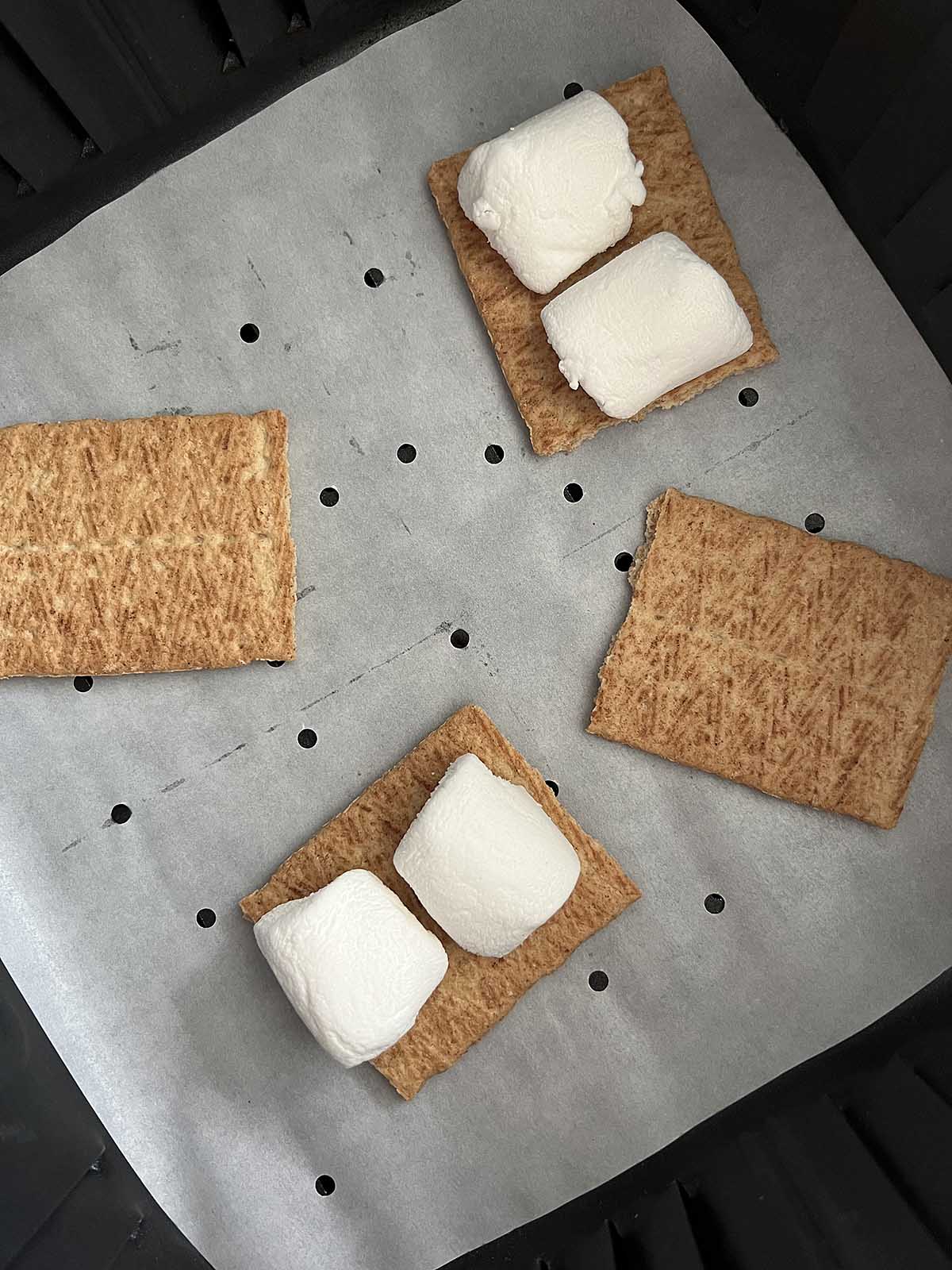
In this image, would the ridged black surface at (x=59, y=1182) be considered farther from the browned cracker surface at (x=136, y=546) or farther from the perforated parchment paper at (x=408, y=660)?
the browned cracker surface at (x=136, y=546)

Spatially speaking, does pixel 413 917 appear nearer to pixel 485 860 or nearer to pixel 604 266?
pixel 485 860

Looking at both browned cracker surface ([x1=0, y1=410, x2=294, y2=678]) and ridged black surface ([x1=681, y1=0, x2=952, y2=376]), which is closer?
ridged black surface ([x1=681, y1=0, x2=952, y2=376])

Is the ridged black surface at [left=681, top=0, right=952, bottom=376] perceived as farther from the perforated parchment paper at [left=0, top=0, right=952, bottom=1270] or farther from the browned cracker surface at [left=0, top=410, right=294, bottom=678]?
the browned cracker surface at [left=0, top=410, right=294, bottom=678]

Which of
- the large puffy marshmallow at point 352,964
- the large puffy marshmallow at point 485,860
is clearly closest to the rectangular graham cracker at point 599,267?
the large puffy marshmallow at point 485,860

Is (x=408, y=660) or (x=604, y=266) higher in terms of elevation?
(x=604, y=266)

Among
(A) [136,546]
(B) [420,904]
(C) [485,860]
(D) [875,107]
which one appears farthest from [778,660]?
(A) [136,546]

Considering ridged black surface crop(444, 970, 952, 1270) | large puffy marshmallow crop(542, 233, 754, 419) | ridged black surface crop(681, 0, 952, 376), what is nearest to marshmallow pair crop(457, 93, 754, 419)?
large puffy marshmallow crop(542, 233, 754, 419)
